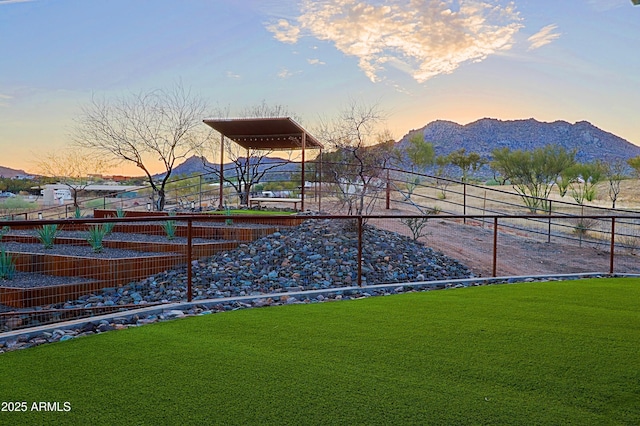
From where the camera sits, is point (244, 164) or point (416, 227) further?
point (244, 164)

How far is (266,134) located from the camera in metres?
16.3

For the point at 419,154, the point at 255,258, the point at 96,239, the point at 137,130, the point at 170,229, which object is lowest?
the point at 255,258

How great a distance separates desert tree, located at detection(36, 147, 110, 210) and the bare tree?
2.54 ft

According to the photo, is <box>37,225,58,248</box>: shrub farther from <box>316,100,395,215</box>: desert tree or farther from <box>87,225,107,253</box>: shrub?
<box>316,100,395,215</box>: desert tree

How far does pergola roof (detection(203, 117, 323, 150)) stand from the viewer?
562 inches

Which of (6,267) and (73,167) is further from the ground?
(73,167)

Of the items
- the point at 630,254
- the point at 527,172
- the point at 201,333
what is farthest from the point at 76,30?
the point at 527,172

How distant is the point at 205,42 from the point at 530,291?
12.7 metres

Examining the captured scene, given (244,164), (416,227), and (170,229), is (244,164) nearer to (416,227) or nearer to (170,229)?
(170,229)

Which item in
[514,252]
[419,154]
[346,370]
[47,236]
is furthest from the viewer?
[419,154]

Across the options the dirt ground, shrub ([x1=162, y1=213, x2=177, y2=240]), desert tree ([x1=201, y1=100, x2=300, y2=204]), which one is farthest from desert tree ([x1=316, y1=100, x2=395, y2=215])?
shrub ([x1=162, y1=213, x2=177, y2=240])

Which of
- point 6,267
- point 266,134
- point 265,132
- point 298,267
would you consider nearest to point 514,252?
point 298,267

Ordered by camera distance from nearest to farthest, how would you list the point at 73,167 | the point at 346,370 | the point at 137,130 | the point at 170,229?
the point at 346,370 < the point at 170,229 < the point at 137,130 < the point at 73,167

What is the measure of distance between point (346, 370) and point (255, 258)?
7.03 meters
